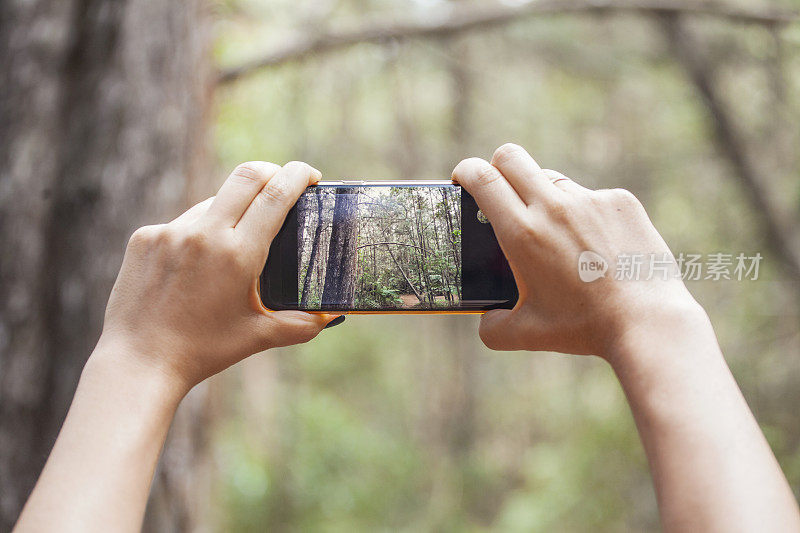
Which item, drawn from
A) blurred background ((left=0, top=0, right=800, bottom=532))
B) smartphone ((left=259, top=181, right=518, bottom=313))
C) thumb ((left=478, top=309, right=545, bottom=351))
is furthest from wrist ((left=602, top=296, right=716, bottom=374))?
blurred background ((left=0, top=0, right=800, bottom=532))

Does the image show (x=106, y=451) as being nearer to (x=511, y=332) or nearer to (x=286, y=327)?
(x=286, y=327)

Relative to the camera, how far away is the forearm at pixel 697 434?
707 mm

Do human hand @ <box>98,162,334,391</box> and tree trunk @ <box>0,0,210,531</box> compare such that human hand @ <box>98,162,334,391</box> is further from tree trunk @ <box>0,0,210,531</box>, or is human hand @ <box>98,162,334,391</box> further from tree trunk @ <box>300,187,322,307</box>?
tree trunk @ <box>0,0,210,531</box>

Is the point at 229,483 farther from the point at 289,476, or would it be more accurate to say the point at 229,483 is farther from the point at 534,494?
the point at 534,494

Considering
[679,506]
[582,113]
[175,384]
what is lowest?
[679,506]

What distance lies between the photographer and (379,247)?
124cm

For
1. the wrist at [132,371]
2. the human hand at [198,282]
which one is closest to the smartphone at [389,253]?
the human hand at [198,282]

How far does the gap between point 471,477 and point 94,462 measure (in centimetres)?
703

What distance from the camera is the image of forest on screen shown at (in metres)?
1.23

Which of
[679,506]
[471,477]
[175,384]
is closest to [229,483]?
[471,477]

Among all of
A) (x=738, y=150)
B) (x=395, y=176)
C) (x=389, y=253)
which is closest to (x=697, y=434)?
(x=389, y=253)

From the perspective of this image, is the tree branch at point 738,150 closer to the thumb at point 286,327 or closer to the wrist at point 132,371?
the thumb at point 286,327

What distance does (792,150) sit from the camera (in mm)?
3895

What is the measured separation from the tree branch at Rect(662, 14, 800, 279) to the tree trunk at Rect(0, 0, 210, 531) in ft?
10.4
